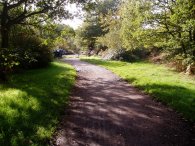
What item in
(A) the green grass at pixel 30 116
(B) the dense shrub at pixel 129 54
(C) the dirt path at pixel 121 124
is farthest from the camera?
(B) the dense shrub at pixel 129 54

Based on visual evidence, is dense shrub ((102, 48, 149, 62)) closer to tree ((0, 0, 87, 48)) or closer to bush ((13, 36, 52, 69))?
bush ((13, 36, 52, 69))

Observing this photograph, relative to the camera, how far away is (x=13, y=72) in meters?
24.9

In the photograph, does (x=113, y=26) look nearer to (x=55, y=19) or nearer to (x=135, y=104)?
(x=55, y=19)

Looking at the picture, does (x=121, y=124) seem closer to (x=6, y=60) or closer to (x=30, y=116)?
(x=30, y=116)

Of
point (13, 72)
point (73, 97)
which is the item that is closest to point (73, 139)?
point (73, 97)

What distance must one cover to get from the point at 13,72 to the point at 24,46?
283 cm

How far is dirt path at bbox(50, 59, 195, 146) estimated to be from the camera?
803cm

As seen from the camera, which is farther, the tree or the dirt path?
the tree

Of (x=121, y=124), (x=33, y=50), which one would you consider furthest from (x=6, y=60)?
(x=33, y=50)

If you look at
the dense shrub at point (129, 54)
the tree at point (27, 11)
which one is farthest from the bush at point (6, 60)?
the dense shrub at point (129, 54)

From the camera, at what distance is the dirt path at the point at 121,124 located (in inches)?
316

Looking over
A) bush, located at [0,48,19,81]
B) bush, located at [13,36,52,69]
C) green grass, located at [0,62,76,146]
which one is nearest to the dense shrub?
bush, located at [13,36,52,69]

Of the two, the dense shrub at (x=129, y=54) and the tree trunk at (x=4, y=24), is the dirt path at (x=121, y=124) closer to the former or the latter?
→ the tree trunk at (x=4, y=24)

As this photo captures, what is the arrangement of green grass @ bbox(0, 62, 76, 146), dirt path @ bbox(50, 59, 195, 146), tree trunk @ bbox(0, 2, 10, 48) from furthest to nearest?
tree trunk @ bbox(0, 2, 10, 48) < dirt path @ bbox(50, 59, 195, 146) < green grass @ bbox(0, 62, 76, 146)
